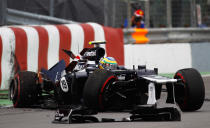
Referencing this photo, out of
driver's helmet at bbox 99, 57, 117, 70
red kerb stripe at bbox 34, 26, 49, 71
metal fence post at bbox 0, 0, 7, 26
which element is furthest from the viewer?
metal fence post at bbox 0, 0, 7, 26

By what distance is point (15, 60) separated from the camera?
13.7m

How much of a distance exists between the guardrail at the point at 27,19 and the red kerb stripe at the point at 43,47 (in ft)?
11.3

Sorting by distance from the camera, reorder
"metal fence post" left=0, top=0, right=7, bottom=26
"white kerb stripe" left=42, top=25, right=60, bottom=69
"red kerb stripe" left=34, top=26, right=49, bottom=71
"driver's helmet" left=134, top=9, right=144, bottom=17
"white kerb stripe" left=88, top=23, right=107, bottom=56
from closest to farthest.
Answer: "red kerb stripe" left=34, top=26, right=49, bottom=71 < "white kerb stripe" left=42, top=25, right=60, bottom=69 < "white kerb stripe" left=88, top=23, right=107, bottom=56 < "metal fence post" left=0, top=0, right=7, bottom=26 < "driver's helmet" left=134, top=9, right=144, bottom=17

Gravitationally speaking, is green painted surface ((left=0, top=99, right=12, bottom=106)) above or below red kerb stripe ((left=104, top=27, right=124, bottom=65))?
below

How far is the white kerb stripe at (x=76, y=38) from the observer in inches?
578

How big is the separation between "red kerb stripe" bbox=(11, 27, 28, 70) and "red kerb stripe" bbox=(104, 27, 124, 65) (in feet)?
8.26

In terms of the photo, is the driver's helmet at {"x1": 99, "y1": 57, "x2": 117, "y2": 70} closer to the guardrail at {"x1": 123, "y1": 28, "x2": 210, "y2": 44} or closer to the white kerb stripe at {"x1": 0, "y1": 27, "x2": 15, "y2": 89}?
the white kerb stripe at {"x1": 0, "y1": 27, "x2": 15, "y2": 89}

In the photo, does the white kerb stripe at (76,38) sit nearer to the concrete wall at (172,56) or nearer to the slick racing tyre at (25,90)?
the concrete wall at (172,56)

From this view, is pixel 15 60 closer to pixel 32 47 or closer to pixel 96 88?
pixel 32 47

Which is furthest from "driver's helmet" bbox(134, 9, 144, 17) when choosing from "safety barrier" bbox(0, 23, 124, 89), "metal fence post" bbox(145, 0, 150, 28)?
"safety barrier" bbox(0, 23, 124, 89)

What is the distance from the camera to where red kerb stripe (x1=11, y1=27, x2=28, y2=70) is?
13.7m

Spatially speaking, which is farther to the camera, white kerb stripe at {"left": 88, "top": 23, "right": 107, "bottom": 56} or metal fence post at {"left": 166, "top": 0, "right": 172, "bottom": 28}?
metal fence post at {"left": 166, "top": 0, "right": 172, "bottom": 28}

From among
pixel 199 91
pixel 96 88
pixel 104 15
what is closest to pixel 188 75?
pixel 199 91

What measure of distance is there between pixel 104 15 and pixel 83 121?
11.3 m
